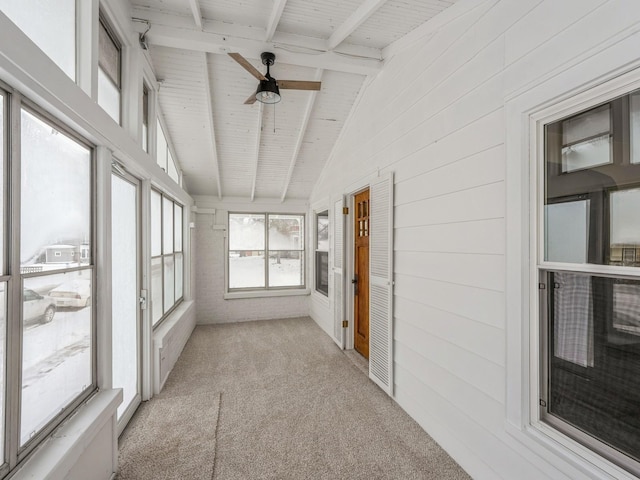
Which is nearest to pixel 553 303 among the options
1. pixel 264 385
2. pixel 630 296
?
pixel 630 296

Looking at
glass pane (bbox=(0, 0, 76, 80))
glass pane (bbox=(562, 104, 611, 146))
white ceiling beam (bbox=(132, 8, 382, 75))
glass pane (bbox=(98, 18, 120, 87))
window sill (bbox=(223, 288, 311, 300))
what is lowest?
window sill (bbox=(223, 288, 311, 300))

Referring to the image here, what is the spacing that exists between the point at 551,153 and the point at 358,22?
188 centimetres

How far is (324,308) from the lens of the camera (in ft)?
17.3

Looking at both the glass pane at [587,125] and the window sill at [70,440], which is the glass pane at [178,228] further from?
the glass pane at [587,125]

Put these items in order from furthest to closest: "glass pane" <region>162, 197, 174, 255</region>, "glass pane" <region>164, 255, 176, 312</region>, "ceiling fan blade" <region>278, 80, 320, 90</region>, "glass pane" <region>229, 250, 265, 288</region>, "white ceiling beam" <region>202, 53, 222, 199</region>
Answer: "glass pane" <region>229, 250, 265, 288</region>, "glass pane" <region>164, 255, 176, 312</region>, "glass pane" <region>162, 197, 174, 255</region>, "white ceiling beam" <region>202, 53, 222, 199</region>, "ceiling fan blade" <region>278, 80, 320, 90</region>

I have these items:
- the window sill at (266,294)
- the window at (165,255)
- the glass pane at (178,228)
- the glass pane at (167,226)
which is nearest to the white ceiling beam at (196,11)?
the window at (165,255)

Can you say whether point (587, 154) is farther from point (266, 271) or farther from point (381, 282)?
point (266, 271)

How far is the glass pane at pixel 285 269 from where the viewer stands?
628 centimetres

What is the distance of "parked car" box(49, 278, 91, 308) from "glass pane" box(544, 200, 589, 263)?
247 cm

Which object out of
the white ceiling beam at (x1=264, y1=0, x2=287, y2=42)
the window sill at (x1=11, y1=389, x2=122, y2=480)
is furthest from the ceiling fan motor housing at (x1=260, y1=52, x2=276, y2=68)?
the window sill at (x1=11, y1=389, x2=122, y2=480)

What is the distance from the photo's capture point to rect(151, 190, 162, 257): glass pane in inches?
130

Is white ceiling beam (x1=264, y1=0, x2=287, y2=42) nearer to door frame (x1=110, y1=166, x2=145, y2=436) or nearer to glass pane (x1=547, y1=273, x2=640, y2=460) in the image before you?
door frame (x1=110, y1=166, x2=145, y2=436)

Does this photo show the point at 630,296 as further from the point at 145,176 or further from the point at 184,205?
the point at 184,205

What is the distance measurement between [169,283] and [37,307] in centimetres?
288
